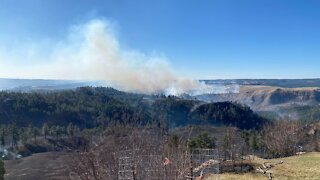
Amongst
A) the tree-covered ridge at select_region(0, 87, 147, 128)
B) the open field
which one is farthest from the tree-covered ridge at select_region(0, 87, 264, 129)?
the open field

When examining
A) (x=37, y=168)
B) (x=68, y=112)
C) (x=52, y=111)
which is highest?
(x=52, y=111)

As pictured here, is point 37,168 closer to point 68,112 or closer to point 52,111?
point 68,112

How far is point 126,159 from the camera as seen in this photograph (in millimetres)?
15805

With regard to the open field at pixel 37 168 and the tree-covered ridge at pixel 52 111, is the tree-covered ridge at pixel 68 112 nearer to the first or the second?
the tree-covered ridge at pixel 52 111

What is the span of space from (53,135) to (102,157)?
103712 millimetres

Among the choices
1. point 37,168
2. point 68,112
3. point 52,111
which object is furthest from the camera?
point 52,111

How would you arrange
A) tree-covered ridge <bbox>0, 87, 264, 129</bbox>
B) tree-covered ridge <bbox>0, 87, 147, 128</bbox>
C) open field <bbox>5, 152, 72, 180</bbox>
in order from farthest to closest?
tree-covered ridge <bbox>0, 87, 264, 129</bbox>
tree-covered ridge <bbox>0, 87, 147, 128</bbox>
open field <bbox>5, 152, 72, 180</bbox>

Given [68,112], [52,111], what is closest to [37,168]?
[68,112]

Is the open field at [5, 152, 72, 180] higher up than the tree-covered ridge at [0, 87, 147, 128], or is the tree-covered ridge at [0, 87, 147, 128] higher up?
the tree-covered ridge at [0, 87, 147, 128]

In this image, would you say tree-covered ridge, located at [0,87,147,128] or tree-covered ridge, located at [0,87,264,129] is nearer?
tree-covered ridge, located at [0,87,147,128]

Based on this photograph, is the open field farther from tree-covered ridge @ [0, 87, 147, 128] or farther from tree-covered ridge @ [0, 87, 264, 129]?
tree-covered ridge @ [0, 87, 147, 128]

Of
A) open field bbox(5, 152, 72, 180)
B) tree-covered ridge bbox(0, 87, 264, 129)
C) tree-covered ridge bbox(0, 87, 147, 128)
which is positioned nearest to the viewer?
open field bbox(5, 152, 72, 180)

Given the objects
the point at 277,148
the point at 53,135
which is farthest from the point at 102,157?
the point at 53,135

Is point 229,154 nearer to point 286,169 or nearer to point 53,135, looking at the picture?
point 286,169
